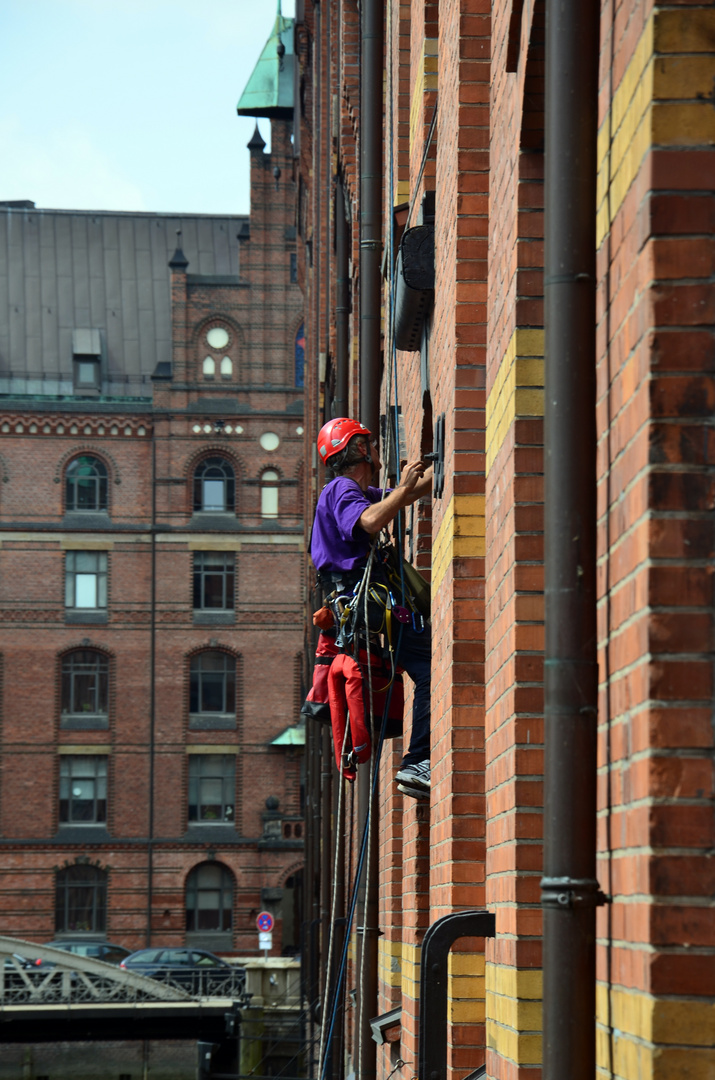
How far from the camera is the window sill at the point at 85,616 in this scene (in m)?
41.4

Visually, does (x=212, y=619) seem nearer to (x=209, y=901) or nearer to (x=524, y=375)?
(x=209, y=901)

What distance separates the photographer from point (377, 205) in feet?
30.6

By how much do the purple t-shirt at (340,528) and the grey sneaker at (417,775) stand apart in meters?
0.74

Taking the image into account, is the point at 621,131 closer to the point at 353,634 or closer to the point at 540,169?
the point at 540,169

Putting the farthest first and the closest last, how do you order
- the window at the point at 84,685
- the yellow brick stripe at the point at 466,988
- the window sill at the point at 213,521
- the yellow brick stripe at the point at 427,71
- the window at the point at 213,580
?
the window sill at the point at 213,521 < the window at the point at 213,580 < the window at the point at 84,685 < the yellow brick stripe at the point at 427,71 < the yellow brick stripe at the point at 466,988

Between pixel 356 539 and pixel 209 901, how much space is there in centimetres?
3615

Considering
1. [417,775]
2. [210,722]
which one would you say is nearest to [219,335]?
[210,722]

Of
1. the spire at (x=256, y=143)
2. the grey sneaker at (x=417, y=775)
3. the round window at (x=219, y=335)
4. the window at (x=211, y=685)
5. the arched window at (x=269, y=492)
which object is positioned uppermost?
the spire at (x=256, y=143)

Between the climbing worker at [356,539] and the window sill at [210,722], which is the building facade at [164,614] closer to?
the window sill at [210,722]

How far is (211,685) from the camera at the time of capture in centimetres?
4134

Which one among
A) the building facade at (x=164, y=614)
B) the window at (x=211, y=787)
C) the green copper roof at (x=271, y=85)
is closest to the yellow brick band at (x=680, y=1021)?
the building facade at (x=164, y=614)

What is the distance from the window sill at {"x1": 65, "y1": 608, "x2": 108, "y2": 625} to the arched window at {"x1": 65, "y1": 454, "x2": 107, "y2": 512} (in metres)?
2.78

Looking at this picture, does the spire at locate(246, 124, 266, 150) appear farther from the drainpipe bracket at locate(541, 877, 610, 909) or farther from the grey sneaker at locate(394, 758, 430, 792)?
the drainpipe bracket at locate(541, 877, 610, 909)

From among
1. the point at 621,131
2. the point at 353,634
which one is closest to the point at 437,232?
the point at 353,634
